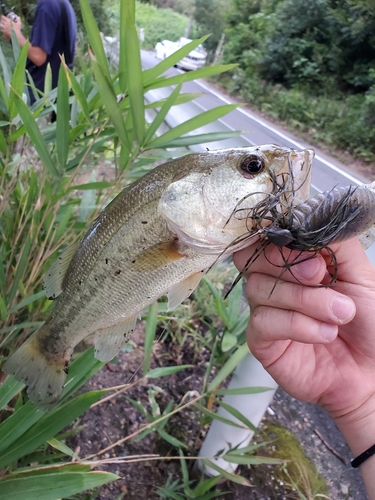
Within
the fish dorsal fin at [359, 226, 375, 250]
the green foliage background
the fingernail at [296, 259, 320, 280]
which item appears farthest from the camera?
the green foliage background

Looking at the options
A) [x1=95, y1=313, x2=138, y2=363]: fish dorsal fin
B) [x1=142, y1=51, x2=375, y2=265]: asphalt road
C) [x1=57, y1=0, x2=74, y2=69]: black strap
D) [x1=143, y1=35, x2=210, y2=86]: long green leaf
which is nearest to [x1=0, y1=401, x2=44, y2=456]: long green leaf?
[x1=95, y1=313, x2=138, y2=363]: fish dorsal fin

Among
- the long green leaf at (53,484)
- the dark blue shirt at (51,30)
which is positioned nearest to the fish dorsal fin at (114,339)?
the long green leaf at (53,484)

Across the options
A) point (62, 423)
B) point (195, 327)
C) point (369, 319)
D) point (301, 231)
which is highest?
point (301, 231)

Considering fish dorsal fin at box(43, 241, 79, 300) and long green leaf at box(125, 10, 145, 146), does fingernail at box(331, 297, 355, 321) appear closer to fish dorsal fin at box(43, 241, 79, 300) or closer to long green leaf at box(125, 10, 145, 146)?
fish dorsal fin at box(43, 241, 79, 300)

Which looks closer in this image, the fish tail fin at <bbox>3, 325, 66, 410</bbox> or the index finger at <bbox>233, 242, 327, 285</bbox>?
the index finger at <bbox>233, 242, 327, 285</bbox>

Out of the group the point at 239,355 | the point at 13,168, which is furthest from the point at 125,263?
the point at 13,168

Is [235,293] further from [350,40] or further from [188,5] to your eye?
[188,5]

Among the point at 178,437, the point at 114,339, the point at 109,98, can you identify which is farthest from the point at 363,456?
the point at 109,98

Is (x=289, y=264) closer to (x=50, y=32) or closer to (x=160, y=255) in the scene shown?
(x=160, y=255)
